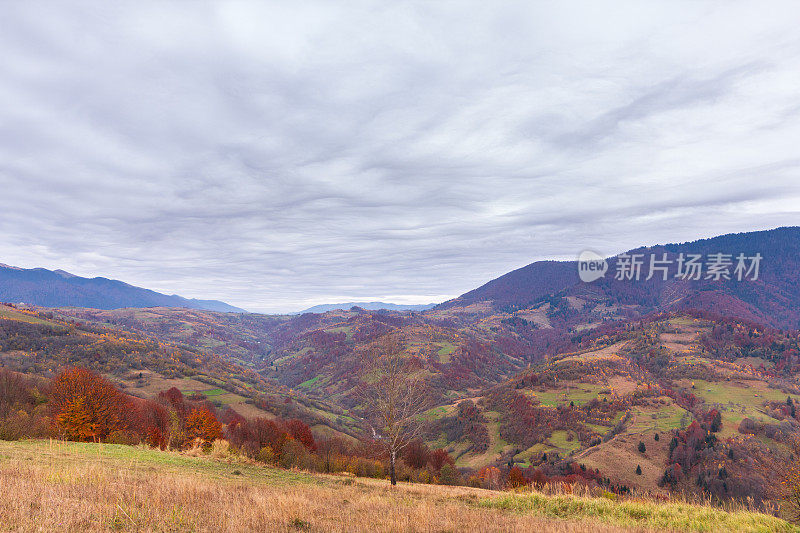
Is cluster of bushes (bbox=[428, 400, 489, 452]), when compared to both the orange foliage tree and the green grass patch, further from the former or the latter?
the green grass patch

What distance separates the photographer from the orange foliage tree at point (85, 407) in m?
39.4

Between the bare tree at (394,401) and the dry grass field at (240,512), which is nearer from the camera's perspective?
the dry grass field at (240,512)

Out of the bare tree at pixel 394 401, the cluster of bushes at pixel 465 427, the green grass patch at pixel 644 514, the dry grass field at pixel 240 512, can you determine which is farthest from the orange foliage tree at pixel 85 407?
the cluster of bushes at pixel 465 427

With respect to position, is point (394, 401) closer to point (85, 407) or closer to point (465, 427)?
point (85, 407)

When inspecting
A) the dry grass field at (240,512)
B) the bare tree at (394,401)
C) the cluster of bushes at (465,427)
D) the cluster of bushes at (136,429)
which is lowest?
the cluster of bushes at (465,427)

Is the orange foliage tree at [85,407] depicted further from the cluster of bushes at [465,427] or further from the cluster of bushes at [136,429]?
the cluster of bushes at [465,427]

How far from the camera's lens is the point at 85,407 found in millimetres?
42875

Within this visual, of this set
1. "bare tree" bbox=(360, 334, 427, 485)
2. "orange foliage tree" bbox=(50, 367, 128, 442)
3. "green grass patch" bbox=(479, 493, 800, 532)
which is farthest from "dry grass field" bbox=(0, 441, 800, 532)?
"orange foliage tree" bbox=(50, 367, 128, 442)

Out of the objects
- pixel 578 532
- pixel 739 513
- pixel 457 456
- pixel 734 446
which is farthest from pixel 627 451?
pixel 578 532

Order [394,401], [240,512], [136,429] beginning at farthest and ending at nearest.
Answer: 1. [136,429]
2. [394,401]
3. [240,512]

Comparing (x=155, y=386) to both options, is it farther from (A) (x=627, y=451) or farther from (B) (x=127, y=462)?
(A) (x=627, y=451)

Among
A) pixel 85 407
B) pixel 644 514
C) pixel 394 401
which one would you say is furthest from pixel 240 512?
pixel 85 407

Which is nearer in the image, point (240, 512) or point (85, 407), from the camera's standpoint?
point (240, 512)

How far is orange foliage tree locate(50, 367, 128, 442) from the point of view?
39.4 metres
